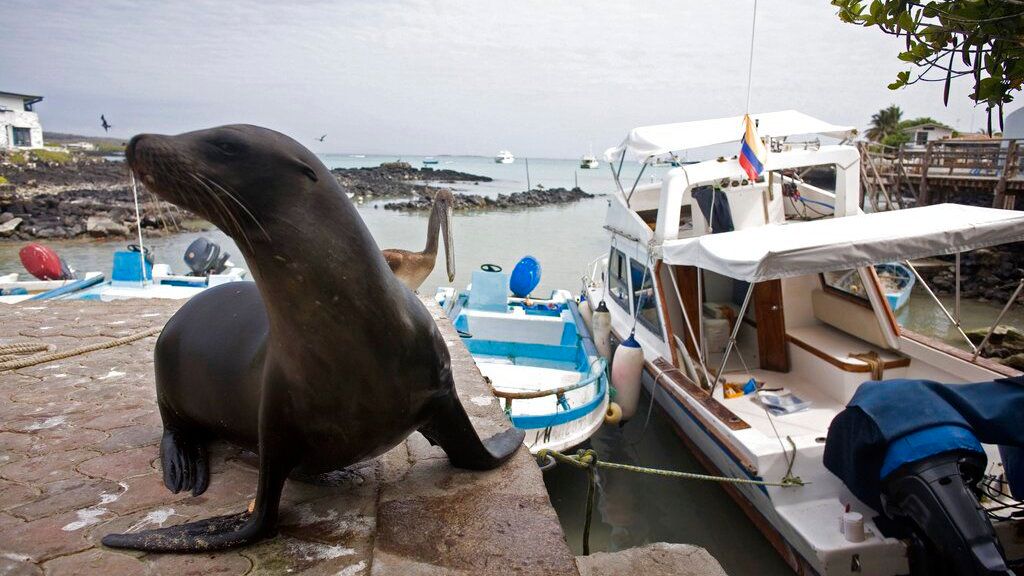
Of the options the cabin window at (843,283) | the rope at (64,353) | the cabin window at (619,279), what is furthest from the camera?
the cabin window at (619,279)

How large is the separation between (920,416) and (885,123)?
1910 inches

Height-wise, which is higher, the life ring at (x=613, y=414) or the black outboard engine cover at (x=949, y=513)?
the black outboard engine cover at (x=949, y=513)

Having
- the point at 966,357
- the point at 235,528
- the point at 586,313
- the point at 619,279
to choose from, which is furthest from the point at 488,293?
the point at 235,528

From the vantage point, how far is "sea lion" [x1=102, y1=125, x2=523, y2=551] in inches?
66.7

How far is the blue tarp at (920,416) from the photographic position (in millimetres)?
3359

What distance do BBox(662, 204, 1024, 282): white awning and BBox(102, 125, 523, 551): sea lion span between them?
122 inches

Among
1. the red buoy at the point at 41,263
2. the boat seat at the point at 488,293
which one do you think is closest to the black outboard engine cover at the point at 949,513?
the boat seat at the point at 488,293

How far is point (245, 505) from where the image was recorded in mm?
2227

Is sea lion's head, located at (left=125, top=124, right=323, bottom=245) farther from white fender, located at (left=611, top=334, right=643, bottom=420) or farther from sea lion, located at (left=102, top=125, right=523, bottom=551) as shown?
white fender, located at (left=611, top=334, right=643, bottom=420)

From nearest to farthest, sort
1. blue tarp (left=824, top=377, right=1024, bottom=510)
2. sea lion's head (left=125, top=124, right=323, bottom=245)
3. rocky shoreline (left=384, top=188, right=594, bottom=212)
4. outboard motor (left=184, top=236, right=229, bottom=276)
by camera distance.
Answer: sea lion's head (left=125, top=124, right=323, bottom=245) < blue tarp (left=824, top=377, right=1024, bottom=510) < outboard motor (left=184, top=236, right=229, bottom=276) < rocky shoreline (left=384, top=188, right=594, bottom=212)

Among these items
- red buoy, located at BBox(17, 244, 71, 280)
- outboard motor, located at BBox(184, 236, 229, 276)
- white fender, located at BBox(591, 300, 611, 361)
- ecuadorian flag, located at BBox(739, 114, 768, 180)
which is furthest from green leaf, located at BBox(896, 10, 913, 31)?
red buoy, located at BBox(17, 244, 71, 280)

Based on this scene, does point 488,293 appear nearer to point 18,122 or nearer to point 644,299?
point 644,299

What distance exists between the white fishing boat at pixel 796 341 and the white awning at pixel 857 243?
0.01 metres

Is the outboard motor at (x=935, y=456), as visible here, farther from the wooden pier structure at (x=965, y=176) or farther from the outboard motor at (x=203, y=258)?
the wooden pier structure at (x=965, y=176)
